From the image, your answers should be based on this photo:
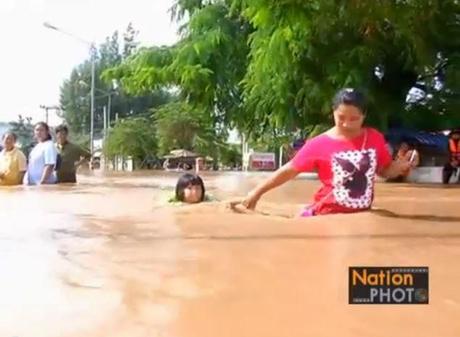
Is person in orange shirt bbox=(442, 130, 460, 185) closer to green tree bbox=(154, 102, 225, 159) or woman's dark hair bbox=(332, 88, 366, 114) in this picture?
woman's dark hair bbox=(332, 88, 366, 114)

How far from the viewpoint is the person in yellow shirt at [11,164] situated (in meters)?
10.9

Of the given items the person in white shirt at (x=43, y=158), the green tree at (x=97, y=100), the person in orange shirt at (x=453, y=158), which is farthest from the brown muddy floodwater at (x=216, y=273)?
the green tree at (x=97, y=100)

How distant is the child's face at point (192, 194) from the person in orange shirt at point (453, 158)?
28.8 feet

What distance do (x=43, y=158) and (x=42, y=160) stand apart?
0.17 ft

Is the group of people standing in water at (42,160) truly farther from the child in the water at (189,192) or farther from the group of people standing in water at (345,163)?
the group of people standing in water at (345,163)

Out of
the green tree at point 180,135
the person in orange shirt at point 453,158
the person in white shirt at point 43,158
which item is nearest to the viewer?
A: the person in white shirt at point 43,158

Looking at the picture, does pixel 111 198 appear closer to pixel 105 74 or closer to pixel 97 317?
pixel 97 317

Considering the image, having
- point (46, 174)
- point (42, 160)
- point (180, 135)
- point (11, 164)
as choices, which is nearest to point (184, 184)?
point (46, 174)

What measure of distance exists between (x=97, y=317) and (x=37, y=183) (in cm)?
802

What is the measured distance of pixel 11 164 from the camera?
11.0m

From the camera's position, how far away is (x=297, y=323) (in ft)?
8.70

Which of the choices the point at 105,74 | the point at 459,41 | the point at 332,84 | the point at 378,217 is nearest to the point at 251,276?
the point at 378,217

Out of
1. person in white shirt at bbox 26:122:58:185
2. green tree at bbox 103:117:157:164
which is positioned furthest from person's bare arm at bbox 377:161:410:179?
green tree at bbox 103:117:157:164

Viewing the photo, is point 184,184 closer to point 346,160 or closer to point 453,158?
point 346,160
